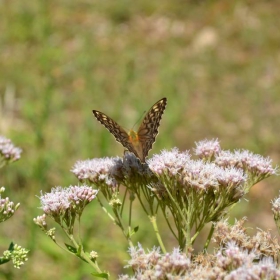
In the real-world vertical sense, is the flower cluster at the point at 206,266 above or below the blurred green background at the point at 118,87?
below

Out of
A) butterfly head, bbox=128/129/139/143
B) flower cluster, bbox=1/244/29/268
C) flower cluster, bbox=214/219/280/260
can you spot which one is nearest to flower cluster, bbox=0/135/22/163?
butterfly head, bbox=128/129/139/143

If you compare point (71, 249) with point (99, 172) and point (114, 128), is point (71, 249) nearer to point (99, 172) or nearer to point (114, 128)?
point (99, 172)

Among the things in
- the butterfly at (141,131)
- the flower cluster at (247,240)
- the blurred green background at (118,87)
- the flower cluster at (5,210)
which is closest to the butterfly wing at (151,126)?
the butterfly at (141,131)

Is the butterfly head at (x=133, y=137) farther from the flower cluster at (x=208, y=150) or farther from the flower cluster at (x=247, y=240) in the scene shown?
the flower cluster at (x=247, y=240)

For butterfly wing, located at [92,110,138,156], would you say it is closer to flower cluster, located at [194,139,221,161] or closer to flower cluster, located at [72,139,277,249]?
flower cluster, located at [72,139,277,249]

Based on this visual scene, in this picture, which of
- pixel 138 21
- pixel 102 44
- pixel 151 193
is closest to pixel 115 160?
pixel 151 193

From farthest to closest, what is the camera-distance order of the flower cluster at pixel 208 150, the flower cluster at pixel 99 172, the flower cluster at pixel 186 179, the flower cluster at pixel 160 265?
1. the flower cluster at pixel 208 150
2. the flower cluster at pixel 99 172
3. the flower cluster at pixel 186 179
4. the flower cluster at pixel 160 265

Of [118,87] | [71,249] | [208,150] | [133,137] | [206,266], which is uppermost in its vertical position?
[118,87]

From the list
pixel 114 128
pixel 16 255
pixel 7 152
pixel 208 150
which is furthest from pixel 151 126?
pixel 16 255
